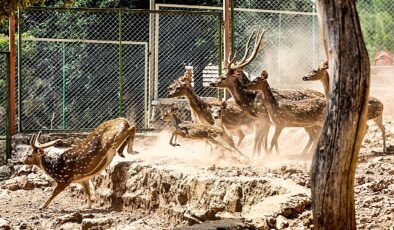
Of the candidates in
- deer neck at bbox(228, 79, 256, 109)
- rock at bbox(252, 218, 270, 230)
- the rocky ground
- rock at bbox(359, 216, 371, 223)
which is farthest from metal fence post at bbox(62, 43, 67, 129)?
rock at bbox(359, 216, 371, 223)

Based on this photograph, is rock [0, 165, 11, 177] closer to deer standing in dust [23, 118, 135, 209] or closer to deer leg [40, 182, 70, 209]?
deer standing in dust [23, 118, 135, 209]

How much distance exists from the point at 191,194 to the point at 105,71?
784 centimetres

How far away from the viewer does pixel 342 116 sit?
18.3 ft

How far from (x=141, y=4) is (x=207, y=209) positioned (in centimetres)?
1584

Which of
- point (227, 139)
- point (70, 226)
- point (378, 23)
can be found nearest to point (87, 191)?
point (70, 226)

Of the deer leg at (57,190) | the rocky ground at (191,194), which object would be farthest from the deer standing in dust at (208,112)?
the deer leg at (57,190)

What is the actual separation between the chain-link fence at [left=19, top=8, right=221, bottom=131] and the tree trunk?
10.2m

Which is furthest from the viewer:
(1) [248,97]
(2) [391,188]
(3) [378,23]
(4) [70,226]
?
(3) [378,23]

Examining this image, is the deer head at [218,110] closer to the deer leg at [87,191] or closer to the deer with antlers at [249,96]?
the deer with antlers at [249,96]

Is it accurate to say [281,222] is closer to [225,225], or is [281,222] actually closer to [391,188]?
[225,225]

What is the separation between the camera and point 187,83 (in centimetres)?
1345

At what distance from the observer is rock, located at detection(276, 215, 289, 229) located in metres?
6.88

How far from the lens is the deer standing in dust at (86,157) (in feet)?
38.4

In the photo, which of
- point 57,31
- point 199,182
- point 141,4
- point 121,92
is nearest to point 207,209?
point 199,182
